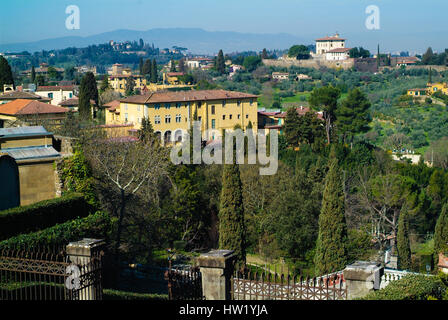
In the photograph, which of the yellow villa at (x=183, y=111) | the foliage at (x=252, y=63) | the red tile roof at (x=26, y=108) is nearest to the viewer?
the red tile roof at (x=26, y=108)

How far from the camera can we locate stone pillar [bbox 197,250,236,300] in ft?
21.6

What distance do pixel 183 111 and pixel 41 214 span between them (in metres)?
34.7

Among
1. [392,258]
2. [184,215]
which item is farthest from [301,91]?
[392,258]

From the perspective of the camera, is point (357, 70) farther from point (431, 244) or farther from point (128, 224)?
point (128, 224)

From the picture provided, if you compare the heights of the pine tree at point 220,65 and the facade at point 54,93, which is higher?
the pine tree at point 220,65

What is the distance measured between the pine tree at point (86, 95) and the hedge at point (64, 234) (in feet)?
88.8

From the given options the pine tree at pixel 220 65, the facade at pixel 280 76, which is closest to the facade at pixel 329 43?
the facade at pixel 280 76

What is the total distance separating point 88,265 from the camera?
6477mm

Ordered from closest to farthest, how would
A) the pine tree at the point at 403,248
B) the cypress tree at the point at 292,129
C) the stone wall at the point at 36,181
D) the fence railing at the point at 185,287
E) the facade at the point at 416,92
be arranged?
the fence railing at the point at 185,287 → the stone wall at the point at 36,181 → the pine tree at the point at 403,248 → the cypress tree at the point at 292,129 → the facade at the point at 416,92

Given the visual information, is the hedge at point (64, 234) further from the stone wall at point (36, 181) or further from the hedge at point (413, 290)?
the hedge at point (413, 290)

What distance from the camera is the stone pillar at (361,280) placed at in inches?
256

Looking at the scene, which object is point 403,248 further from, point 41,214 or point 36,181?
point 41,214

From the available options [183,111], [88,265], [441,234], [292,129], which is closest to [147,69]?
[183,111]
